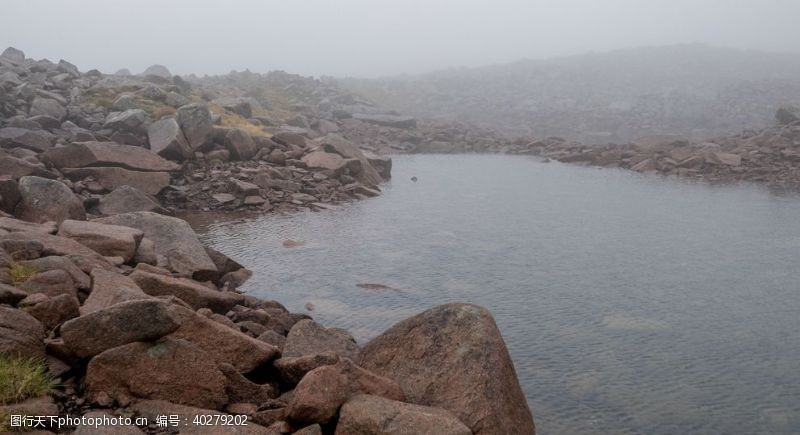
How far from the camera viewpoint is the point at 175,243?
1307 centimetres

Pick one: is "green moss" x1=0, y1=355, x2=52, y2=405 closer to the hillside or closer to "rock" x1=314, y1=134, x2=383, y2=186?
"rock" x1=314, y1=134, x2=383, y2=186

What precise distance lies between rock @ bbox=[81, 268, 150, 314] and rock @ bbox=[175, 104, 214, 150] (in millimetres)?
16600

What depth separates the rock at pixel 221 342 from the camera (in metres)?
6.99

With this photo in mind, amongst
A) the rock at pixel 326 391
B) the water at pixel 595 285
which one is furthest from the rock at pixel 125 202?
the rock at pixel 326 391

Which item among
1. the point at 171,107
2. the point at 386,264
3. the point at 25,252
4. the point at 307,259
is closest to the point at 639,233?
the point at 386,264

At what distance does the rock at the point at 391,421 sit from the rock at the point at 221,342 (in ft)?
5.22

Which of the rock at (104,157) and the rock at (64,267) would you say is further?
the rock at (104,157)

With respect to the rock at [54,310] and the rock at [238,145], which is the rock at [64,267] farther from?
the rock at [238,145]

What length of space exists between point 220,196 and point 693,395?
16.9m

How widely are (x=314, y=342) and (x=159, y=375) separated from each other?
2.55 m

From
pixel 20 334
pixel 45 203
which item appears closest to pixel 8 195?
pixel 45 203

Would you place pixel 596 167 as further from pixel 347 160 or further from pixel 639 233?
pixel 639 233

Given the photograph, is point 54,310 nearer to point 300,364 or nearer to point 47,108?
point 300,364

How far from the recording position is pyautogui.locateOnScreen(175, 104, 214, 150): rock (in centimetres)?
2466
